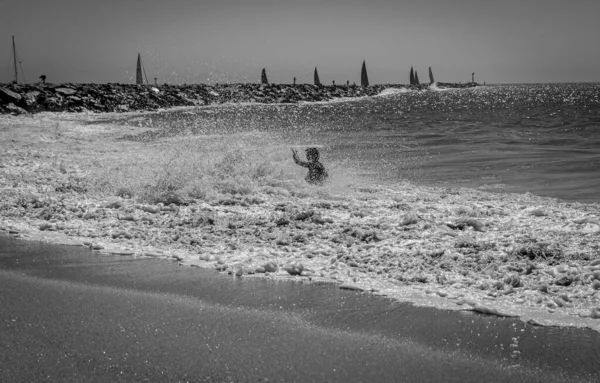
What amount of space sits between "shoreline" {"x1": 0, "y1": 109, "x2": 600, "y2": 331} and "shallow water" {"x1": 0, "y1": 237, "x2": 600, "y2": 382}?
10.9 inches

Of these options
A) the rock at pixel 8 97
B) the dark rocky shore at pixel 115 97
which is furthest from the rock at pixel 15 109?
the rock at pixel 8 97

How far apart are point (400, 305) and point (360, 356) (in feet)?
2.72

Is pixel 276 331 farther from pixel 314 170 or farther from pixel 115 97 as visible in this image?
pixel 115 97

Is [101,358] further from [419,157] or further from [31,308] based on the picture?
[419,157]

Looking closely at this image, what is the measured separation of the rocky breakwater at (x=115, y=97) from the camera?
1111 inches

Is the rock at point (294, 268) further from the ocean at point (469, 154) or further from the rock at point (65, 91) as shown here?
the rock at point (65, 91)

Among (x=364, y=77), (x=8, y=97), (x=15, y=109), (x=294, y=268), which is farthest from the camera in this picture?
(x=364, y=77)

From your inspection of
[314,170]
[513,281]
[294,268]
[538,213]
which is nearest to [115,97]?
[314,170]

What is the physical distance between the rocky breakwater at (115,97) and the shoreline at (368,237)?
21560 mm

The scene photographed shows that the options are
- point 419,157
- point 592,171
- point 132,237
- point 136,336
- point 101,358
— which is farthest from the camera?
point 419,157

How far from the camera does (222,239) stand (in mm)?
5324

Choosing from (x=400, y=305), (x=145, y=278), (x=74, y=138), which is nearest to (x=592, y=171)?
(x=400, y=305)

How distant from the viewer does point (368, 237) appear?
516 centimetres

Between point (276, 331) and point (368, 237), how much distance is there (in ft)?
7.12
